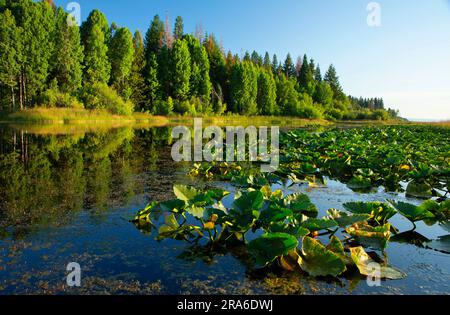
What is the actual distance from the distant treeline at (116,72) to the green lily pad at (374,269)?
2803 centimetres

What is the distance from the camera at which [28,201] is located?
4.97 meters

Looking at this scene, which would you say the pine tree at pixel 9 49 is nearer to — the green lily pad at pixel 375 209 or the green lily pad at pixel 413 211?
the green lily pad at pixel 375 209

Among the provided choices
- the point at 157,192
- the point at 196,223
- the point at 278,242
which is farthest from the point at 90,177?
the point at 278,242

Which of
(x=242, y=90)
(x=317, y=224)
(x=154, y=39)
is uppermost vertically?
(x=154, y=39)

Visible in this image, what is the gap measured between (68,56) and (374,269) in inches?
1335

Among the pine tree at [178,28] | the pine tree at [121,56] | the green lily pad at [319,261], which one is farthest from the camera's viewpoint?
the pine tree at [178,28]

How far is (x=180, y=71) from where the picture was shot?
140 ft

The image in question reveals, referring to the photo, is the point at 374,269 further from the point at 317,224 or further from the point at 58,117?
the point at 58,117

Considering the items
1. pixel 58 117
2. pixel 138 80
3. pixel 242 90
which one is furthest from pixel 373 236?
pixel 242 90

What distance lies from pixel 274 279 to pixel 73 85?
33.3 meters

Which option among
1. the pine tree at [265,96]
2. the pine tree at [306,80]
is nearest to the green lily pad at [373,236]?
the pine tree at [265,96]

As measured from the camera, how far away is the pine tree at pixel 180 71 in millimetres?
42812
